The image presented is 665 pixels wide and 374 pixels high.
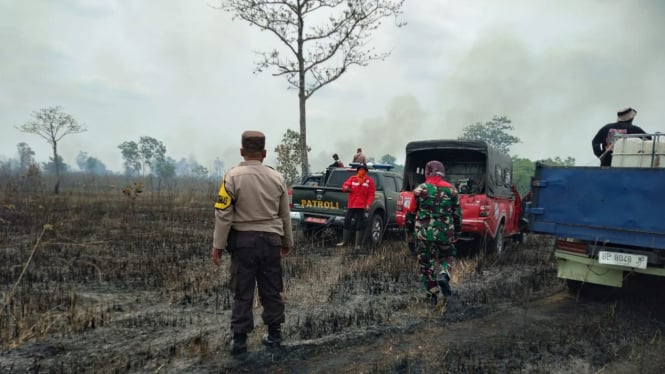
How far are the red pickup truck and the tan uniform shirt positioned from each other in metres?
4.47

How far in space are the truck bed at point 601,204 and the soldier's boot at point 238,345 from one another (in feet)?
13.3

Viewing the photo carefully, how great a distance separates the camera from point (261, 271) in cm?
376

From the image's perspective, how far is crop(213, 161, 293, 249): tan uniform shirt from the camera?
3572 millimetres

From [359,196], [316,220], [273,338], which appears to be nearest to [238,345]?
[273,338]

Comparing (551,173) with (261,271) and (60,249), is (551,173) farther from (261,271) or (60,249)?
(60,249)

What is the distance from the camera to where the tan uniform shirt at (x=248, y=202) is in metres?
3.57

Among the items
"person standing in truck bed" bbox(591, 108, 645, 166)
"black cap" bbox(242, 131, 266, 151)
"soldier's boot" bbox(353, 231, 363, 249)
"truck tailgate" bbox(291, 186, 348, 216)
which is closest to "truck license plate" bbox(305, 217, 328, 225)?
"truck tailgate" bbox(291, 186, 348, 216)

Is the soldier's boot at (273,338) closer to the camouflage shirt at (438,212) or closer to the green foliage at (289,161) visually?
the camouflage shirt at (438,212)

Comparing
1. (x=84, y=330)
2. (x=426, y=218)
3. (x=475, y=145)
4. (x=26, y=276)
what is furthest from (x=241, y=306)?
(x=475, y=145)

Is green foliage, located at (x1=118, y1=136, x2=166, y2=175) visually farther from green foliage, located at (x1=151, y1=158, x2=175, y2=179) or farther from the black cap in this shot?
the black cap

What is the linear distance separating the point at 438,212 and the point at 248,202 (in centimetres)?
261

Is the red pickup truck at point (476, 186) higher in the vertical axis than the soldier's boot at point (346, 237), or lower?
higher

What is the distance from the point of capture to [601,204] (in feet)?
16.4

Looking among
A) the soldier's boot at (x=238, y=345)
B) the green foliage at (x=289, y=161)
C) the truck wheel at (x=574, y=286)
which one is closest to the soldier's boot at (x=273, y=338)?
the soldier's boot at (x=238, y=345)
